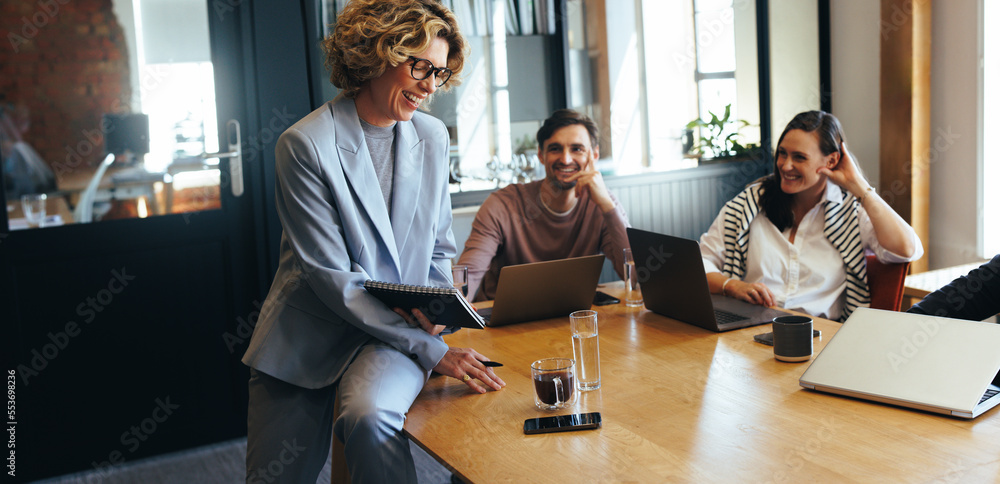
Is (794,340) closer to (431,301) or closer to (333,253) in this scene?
(431,301)

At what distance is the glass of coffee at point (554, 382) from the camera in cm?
137

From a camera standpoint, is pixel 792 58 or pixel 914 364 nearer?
pixel 914 364

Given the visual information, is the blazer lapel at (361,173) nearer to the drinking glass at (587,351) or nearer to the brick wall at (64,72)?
the drinking glass at (587,351)

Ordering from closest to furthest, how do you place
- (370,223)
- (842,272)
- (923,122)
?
(370,223) → (842,272) → (923,122)

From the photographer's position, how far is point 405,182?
173 cm

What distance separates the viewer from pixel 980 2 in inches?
132

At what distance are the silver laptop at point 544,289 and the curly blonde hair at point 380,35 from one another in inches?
22.2

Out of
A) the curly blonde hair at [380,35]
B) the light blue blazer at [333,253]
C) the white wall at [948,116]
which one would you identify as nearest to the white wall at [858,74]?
the white wall at [948,116]

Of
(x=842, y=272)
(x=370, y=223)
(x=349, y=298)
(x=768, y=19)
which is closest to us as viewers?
(x=349, y=298)

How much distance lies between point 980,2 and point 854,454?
10.0 feet

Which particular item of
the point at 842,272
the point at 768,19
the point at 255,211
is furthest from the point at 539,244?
the point at 768,19

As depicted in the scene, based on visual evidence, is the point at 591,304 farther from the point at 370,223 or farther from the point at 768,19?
the point at 768,19

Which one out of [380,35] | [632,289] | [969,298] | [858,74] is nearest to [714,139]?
[858,74]

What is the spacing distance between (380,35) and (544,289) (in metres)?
0.74
